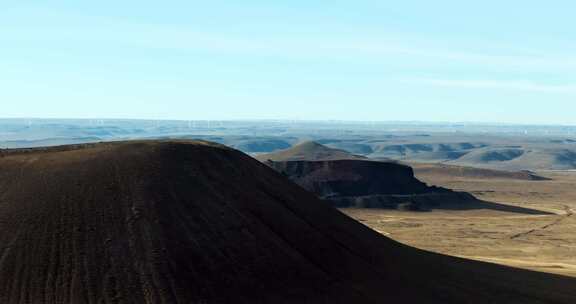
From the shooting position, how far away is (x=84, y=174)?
4584 cm

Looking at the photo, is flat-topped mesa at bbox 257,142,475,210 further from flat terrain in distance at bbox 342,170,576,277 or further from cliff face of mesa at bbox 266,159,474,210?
flat terrain in distance at bbox 342,170,576,277

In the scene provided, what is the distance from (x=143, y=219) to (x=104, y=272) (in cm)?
553

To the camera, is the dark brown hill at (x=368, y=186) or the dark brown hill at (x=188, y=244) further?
the dark brown hill at (x=368, y=186)

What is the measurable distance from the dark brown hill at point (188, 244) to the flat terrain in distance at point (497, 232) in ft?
56.9

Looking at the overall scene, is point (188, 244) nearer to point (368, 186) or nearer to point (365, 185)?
point (365, 185)

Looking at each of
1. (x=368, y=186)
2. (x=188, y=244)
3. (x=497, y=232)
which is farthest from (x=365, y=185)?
(x=188, y=244)

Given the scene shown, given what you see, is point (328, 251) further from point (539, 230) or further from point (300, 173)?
point (300, 173)

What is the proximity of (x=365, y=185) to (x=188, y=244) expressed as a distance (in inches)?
3830

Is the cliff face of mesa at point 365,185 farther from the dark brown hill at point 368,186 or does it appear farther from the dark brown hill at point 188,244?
the dark brown hill at point 188,244

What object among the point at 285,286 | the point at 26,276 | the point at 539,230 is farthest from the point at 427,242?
the point at 26,276

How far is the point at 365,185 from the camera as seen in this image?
137m

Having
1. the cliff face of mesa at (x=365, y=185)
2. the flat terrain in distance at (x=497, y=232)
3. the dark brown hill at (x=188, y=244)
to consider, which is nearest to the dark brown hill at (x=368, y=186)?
the cliff face of mesa at (x=365, y=185)

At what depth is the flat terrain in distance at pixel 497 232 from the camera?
74.6 meters

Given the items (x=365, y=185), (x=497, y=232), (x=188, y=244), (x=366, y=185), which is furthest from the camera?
(x=366, y=185)
